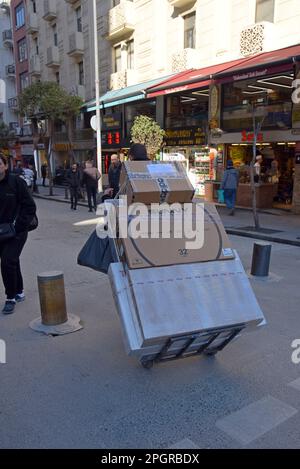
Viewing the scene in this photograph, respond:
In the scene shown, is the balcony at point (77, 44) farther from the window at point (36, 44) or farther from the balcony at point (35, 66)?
the window at point (36, 44)

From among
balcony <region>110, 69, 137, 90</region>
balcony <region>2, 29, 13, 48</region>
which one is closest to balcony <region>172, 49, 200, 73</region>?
balcony <region>110, 69, 137, 90</region>

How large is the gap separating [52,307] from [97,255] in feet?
2.83

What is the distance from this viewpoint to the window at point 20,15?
104 feet

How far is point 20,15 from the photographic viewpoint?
107 ft

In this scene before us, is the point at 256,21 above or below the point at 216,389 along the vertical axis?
above

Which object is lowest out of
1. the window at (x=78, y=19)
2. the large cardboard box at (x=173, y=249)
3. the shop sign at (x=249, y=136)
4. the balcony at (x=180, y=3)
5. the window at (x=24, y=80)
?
the large cardboard box at (x=173, y=249)

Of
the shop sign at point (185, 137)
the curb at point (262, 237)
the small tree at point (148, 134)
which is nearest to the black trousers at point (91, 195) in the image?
the small tree at point (148, 134)

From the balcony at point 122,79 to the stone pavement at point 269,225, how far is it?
9.27m

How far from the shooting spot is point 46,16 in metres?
26.4

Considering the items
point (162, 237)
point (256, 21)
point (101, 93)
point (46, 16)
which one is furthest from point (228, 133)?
point (46, 16)

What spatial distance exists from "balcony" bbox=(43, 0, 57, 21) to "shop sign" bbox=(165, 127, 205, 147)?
14962 millimetres

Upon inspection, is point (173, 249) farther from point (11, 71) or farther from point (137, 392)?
point (11, 71)
